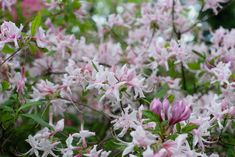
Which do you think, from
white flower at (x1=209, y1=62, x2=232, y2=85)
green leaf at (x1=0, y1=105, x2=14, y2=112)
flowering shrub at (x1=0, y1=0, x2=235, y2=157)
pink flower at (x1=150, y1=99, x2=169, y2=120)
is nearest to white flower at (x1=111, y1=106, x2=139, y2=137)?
flowering shrub at (x1=0, y1=0, x2=235, y2=157)

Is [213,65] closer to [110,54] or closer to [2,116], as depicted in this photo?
[110,54]

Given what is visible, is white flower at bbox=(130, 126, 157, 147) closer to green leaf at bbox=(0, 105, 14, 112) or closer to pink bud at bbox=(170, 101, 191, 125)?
pink bud at bbox=(170, 101, 191, 125)

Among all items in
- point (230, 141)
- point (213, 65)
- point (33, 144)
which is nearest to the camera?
point (33, 144)

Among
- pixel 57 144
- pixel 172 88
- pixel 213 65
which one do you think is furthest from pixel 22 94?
pixel 213 65

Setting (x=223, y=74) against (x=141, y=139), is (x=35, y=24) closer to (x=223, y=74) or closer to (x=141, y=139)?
(x=141, y=139)

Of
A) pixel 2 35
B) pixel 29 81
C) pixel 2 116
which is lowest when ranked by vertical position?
pixel 29 81

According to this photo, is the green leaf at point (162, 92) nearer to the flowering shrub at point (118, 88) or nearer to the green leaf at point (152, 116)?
the flowering shrub at point (118, 88)

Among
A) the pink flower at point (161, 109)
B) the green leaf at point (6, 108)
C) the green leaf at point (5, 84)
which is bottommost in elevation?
the green leaf at point (6, 108)

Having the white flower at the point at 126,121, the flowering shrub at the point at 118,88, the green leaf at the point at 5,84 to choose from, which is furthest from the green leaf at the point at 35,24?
the white flower at the point at 126,121
